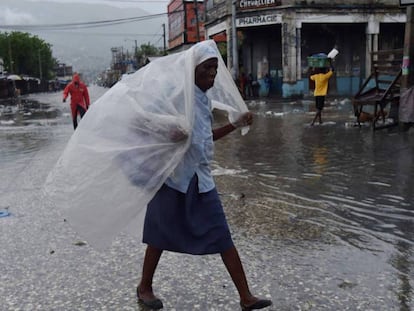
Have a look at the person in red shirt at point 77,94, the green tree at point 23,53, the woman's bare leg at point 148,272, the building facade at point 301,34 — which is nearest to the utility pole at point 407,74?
the person in red shirt at point 77,94

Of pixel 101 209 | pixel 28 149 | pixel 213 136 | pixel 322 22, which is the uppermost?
pixel 322 22

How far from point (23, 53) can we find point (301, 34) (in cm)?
6205

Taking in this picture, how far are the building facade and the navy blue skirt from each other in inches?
938

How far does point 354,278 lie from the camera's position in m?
3.48

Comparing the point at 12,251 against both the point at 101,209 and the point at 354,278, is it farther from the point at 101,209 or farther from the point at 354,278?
the point at 354,278

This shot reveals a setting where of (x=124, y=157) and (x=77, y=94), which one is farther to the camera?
(x=77, y=94)

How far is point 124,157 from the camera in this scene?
2955 millimetres

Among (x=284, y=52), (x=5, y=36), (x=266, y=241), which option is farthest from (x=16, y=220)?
(x=5, y=36)

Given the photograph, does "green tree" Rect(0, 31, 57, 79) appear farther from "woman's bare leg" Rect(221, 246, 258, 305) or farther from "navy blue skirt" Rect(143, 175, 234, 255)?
"woman's bare leg" Rect(221, 246, 258, 305)

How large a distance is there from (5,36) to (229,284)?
8000cm

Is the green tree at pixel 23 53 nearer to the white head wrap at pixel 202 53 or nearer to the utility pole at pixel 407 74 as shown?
the utility pole at pixel 407 74

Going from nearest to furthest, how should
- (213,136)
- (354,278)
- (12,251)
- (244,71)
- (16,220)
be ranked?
(213,136)
(354,278)
(12,251)
(16,220)
(244,71)

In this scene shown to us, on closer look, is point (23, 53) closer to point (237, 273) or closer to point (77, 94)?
point (77, 94)

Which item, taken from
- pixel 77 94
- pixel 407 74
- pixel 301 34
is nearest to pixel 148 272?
pixel 407 74
